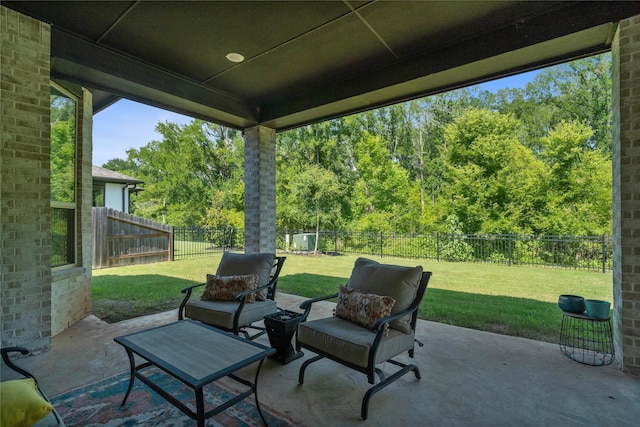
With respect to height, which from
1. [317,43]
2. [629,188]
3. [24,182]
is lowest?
[629,188]

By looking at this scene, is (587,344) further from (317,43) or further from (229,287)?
(317,43)

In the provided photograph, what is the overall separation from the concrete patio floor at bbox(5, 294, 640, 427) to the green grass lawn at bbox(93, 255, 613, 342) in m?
0.83

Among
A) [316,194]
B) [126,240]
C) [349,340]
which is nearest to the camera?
[349,340]

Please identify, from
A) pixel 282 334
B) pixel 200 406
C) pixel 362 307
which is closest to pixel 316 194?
pixel 282 334

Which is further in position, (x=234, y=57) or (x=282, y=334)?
(x=234, y=57)

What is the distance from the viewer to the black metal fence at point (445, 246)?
841cm

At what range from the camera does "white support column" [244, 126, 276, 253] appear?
18.0ft

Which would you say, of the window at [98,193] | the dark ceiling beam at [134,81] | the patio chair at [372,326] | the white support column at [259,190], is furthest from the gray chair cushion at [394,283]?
the window at [98,193]

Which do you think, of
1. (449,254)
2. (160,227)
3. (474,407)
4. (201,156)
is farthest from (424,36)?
(201,156)

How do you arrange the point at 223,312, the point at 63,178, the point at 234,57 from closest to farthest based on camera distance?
the point at 223,312 < the point at 234,57 < the point at 63,178

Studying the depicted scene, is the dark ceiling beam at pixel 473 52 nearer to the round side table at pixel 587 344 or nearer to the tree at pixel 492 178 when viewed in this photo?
the round side table at pixel 587 344

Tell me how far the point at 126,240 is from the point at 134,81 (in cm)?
691

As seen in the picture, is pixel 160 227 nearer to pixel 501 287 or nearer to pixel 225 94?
pixel 225 94

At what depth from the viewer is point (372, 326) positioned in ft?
7.62
